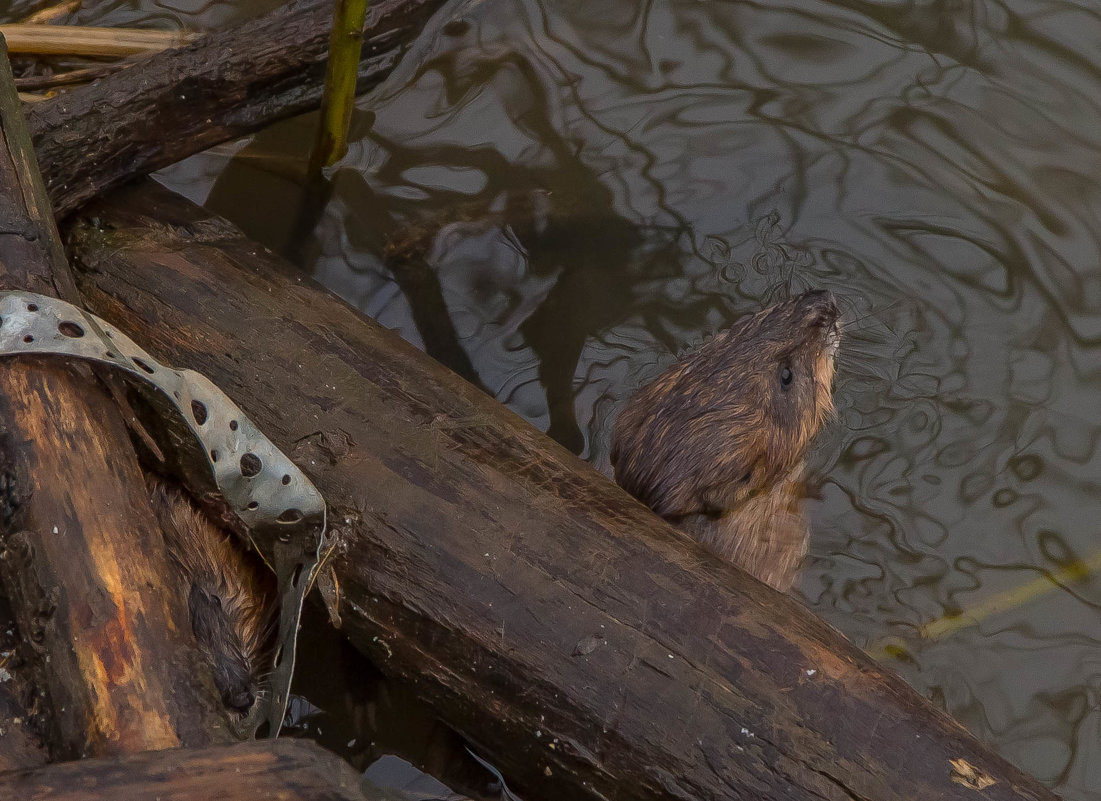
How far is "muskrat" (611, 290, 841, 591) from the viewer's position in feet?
11.2

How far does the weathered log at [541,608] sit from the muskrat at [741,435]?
720 millimetres

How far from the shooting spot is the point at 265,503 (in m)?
2.58

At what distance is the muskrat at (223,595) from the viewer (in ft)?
8.77

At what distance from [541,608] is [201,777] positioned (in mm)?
838

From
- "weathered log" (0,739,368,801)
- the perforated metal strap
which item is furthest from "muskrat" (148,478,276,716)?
"weathered log" (0,739,368,801)

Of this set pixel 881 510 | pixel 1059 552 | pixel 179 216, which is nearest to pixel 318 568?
pixel 179 216

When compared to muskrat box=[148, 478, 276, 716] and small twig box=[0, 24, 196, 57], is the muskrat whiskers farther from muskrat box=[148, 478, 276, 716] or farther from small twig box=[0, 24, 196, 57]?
small twig box=[0, 24, 196, 57]

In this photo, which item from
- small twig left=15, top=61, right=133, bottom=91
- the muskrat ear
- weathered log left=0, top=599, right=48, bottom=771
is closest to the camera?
weathered log left=0, top=599, right=48, bottom=771

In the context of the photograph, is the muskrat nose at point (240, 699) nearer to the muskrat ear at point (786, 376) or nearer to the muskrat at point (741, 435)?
the muskrat at point (741, 435)

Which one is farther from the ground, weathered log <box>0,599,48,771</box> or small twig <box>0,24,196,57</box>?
small twig <box>0,24,196,57</box>

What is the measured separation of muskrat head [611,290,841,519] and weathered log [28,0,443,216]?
1.73 m

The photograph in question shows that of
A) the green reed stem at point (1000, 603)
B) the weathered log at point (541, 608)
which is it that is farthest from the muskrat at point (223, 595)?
the green reed stem at point (1000, 603)

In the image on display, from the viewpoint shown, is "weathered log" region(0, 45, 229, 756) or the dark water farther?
the dark water

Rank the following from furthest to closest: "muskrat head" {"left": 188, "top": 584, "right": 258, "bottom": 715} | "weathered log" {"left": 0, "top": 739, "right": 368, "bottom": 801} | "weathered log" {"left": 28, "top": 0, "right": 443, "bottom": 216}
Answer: "weathered log" {"left": 28, "top": 0, "right": 443, "bottom": 216}
"muskrat head" {"left": 188, "top": 584, "right": 258, "bottom": 715}
"weathered log" {"left": 0, "top": 739, "right": 368, "bottom": 801}
